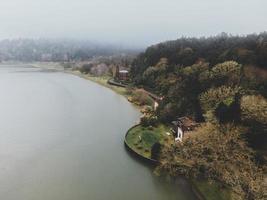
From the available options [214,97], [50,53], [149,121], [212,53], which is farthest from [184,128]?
[50,53]

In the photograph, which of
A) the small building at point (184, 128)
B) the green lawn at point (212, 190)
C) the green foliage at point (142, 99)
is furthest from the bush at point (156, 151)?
the green foliage at point (142, 99)

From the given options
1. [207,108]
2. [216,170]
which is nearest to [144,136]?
[207,108]

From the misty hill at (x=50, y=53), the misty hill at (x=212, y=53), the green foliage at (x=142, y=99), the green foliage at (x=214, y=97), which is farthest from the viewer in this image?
the misty hill at (x=50, y=53)

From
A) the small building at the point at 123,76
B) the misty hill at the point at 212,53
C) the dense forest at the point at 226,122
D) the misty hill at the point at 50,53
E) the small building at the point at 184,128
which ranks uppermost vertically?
the misty hill at the point at 212,53

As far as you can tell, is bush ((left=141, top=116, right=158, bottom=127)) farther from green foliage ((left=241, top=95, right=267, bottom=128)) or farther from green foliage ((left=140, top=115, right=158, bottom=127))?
green foliage ((left=241, top=95, right=267, bottom=128))

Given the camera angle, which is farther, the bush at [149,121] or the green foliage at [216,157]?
the bush at [149,121]

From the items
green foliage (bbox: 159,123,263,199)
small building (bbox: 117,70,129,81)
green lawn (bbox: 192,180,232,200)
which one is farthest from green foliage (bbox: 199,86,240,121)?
small building (bbox: 117,70,129,81)

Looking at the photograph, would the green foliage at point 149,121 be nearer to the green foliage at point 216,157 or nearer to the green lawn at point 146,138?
the green lawn at point 146,138
